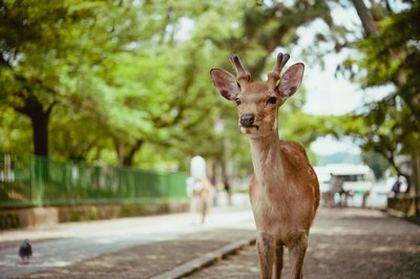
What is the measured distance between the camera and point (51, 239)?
1588 cm

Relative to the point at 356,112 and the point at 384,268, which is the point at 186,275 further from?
the point at 356,112

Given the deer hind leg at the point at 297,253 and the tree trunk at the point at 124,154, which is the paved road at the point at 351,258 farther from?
the tree trunk at the point at 124,154

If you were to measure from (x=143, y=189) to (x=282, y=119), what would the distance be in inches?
417

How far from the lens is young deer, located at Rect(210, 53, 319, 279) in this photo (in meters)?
6.07

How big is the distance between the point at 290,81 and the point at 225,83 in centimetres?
63

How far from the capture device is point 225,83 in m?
6.47

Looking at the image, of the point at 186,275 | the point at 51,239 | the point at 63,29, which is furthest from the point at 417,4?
the point at 51,239

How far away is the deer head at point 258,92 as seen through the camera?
590 cm

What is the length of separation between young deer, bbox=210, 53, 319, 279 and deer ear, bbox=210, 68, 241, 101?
10mm

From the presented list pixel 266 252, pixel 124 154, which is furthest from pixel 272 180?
pixel 124 154

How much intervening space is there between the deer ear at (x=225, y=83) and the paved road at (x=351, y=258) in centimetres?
414

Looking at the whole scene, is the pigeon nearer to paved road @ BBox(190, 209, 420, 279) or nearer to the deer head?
paved road @ BBox(190, 209, 420, 279)

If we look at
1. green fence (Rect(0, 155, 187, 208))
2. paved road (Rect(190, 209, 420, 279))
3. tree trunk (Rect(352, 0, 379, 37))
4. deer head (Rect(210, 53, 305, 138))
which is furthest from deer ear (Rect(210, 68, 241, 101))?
green fence (Rect(0, 155, 187, 208))

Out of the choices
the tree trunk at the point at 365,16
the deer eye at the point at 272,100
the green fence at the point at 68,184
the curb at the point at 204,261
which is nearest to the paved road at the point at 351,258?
the curb at the point at 204,261
